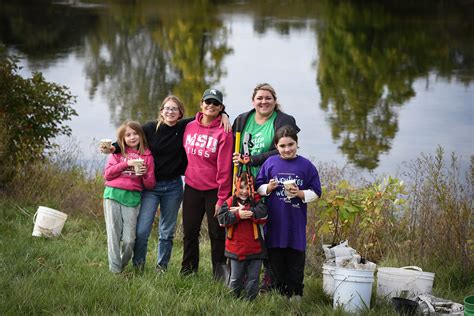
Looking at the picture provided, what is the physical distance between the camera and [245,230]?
20.1ft

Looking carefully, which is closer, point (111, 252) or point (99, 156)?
point (111, 252)

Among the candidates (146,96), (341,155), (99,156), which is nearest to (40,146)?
(99,156)

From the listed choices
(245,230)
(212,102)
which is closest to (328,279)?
(245,230)

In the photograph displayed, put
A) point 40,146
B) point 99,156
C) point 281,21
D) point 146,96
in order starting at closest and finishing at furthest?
point 40,146 → point 99,156 → point 146,96 → point 281,21

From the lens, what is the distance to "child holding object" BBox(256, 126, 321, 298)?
20.1ft

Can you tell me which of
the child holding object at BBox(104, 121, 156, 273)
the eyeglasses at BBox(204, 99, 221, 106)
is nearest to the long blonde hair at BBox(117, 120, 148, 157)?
the child holding object at BBox(104, 121, 156, 273)

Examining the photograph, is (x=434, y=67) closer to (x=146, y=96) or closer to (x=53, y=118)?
(x=146, y=96)

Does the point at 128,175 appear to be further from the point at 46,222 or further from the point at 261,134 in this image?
the point at 46,222

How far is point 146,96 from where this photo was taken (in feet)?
92.4

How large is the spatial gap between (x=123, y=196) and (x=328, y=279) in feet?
6.20

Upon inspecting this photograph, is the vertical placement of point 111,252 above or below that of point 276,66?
above

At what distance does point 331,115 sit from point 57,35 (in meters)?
18.8

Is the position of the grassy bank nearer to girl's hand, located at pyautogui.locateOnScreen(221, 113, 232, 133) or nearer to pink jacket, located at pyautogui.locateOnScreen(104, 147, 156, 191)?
pink jacket, located at pyautogui.locateOnScreen(104, 147, 156, 191)

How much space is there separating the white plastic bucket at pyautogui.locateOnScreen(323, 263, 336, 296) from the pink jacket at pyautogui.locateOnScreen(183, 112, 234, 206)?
3.36ft
